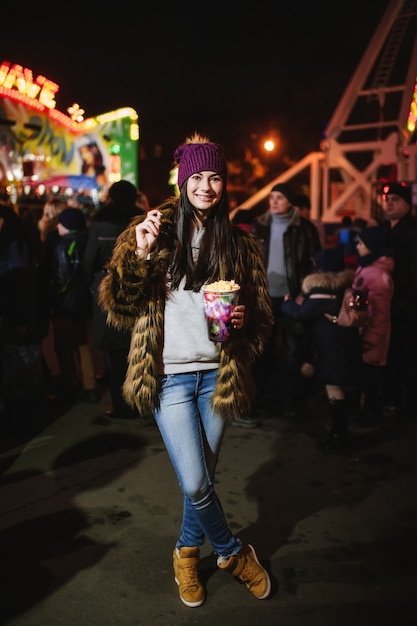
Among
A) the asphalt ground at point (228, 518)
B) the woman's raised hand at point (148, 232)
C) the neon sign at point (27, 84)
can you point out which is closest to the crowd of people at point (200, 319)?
the woman's raised hand at point (148, 232)

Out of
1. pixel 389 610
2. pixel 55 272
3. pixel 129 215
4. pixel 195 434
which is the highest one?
pixel 129 215

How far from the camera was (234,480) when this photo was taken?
460 cm

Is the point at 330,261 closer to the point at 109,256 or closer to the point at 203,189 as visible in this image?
the point at 109,256

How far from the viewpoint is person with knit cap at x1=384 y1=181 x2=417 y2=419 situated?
19.7 feet

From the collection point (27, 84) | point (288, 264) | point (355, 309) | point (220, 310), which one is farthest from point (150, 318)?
point (27, 84)

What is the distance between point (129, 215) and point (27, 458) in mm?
2409

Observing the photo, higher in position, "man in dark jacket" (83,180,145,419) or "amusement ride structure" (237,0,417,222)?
"amusement ride structure" (237,0,417,222)

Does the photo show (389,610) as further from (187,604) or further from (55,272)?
(55,272)

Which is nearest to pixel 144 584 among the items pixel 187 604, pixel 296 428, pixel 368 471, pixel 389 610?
pixel 187 604

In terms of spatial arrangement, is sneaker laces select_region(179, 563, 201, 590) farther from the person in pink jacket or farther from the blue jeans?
the person in pink jacket

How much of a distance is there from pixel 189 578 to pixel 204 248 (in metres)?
1.65

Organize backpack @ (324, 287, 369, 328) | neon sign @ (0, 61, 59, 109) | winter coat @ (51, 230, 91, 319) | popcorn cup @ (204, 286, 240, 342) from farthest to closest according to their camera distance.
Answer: neon sign @ (0, 61, 59, 109), winter coat @ (51, 230, 91, 319), backpack @ (324, 287, 369, 328), popcorn cup @ (204, 286, 240, 342)

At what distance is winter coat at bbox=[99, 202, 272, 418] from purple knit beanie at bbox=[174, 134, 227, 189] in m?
0.20

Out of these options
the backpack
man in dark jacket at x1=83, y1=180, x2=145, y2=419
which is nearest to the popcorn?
the backpack
